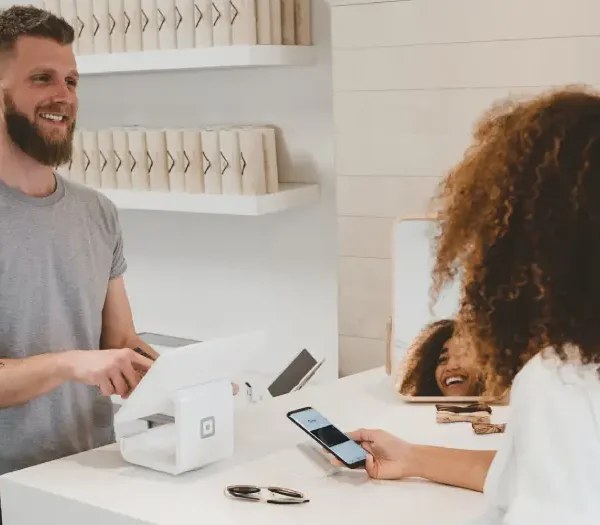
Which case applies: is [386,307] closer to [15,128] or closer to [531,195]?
[15,128]

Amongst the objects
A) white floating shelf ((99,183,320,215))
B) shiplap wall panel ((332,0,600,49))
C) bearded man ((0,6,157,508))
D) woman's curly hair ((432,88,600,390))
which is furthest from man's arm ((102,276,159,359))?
woman's curly hair ((432,88,600,390))

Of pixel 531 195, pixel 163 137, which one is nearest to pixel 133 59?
pixel 163 137

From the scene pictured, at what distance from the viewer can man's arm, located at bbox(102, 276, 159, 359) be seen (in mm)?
1972

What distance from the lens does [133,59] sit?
260 centimetres

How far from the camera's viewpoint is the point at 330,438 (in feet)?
5.07

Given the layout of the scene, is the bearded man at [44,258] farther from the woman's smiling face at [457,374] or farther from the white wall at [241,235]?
the white wall at [241,235]

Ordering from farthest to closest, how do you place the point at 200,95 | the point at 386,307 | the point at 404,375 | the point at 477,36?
the point at 200,95
the point at 386,307
the point at 477,36
the point at 404,375

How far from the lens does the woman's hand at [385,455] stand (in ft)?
4.81

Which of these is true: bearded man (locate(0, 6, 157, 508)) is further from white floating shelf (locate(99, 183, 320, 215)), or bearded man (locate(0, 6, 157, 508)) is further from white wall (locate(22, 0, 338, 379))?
white wall (locate(22, 0, 338, 379))

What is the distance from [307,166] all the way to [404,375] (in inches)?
34.0

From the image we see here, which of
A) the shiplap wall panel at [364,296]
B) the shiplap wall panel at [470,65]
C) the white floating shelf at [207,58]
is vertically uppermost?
the white floating shelf at [207,58]

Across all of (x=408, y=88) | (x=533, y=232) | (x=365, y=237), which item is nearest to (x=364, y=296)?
(x=365, y=237)

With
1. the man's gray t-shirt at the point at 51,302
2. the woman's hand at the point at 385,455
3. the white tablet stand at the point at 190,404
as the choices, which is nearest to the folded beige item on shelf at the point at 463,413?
Result: the woman's hand at the point at 385,455

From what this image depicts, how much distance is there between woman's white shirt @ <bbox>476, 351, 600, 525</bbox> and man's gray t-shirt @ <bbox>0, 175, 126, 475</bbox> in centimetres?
99
